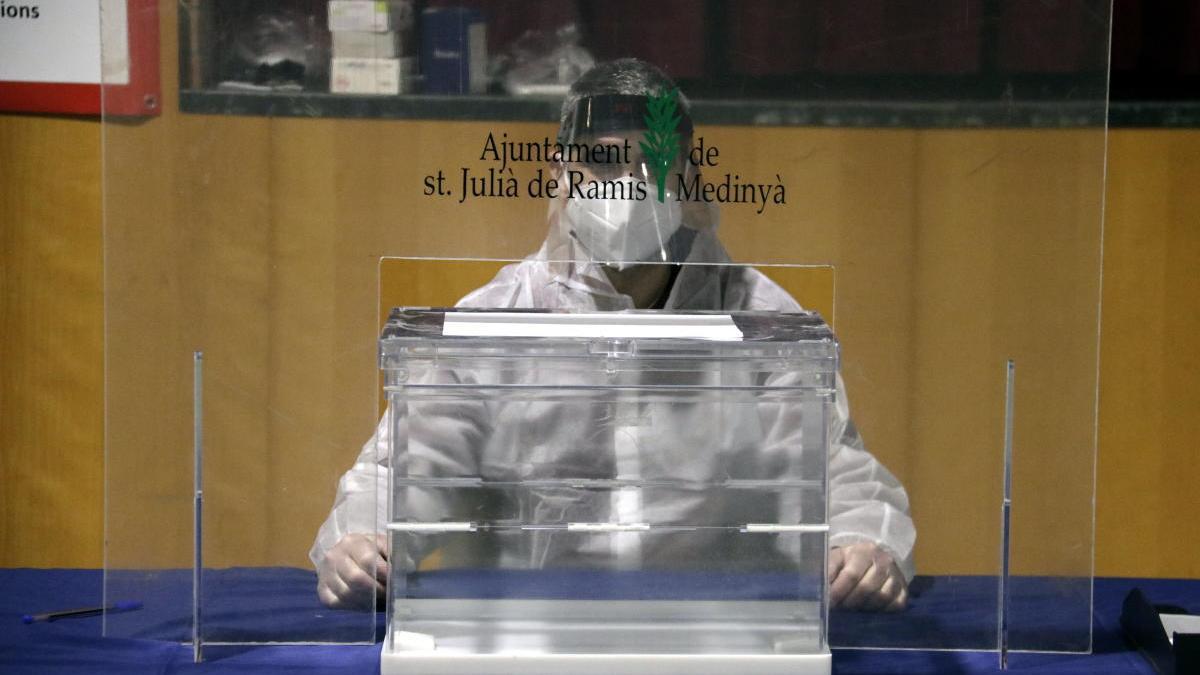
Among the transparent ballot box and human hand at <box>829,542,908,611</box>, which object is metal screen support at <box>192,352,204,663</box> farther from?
human hand at <box>829,542,908,611</box>

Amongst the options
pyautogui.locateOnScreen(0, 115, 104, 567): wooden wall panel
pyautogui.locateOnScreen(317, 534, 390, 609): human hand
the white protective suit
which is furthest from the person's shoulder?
pyautogui.locateOnScreen(0, 115, 104, 567): wooden wall panel

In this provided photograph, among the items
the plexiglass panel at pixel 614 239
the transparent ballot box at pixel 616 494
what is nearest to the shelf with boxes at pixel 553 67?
the plexiglass panel at pixel 614 239

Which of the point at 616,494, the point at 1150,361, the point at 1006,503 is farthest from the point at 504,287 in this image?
the point at 1150,361

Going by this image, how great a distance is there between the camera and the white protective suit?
1.26 m

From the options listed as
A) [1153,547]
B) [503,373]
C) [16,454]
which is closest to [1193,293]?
[1153,547]

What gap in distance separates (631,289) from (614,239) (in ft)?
0.17

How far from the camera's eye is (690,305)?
1.28m

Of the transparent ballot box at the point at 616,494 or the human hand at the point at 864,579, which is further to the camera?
the human hand at the point at 864,579

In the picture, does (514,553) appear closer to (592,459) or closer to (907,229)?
(592,459)

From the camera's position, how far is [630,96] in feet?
4.04

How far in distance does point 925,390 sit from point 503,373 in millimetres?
390

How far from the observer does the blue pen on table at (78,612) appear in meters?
1.29

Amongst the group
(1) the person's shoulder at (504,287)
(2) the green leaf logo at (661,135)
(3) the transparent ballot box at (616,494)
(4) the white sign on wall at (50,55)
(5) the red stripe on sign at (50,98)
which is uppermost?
(4) the white sign on wall at (50,55)

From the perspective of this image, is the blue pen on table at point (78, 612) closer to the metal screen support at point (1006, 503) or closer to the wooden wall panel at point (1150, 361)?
the metal screen support at point (1006, 503)
